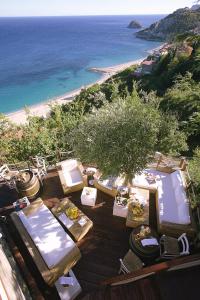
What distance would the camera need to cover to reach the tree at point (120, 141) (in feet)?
27.6

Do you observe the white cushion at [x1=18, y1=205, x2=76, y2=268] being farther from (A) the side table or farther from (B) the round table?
(A) the side table

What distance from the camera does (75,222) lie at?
9055 millimetres

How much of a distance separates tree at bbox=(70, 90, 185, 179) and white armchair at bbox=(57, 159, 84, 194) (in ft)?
6.19

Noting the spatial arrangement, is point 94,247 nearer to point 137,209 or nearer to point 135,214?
point 135,214

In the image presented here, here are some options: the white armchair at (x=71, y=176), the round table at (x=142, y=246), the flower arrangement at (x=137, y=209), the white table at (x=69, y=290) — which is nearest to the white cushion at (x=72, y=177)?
the white armchair at (x=71, y=176)

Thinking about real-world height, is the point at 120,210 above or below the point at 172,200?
below

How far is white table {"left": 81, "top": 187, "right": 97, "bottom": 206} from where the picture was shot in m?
10.1

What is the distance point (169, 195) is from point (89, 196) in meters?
3.29

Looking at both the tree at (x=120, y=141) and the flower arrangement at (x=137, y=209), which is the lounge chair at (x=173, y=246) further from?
the tree at (x=120, y=141)

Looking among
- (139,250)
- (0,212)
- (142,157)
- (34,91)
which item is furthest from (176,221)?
(34,91)

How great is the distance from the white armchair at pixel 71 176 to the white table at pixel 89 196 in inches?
23.8

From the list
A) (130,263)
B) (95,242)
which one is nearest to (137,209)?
(95,242)

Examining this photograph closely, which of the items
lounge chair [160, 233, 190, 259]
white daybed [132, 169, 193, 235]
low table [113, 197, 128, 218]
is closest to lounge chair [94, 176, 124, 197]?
white daybed [132, 169, 193, 235]

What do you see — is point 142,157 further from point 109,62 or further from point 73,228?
point 109,62
